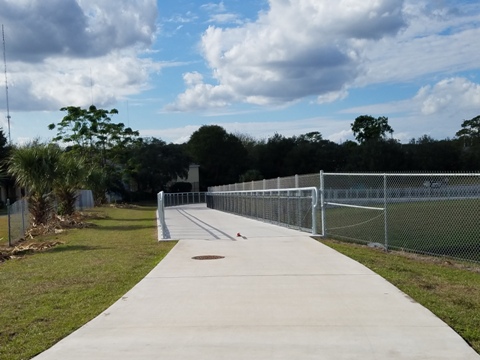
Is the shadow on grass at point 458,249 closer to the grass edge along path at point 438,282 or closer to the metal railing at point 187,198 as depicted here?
the grass edge along path at point 438,282

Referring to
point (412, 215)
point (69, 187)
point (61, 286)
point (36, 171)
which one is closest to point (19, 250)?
point (61, 286)

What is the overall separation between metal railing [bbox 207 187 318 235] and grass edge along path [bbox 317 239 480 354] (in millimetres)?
3084

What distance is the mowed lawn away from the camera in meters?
18.9

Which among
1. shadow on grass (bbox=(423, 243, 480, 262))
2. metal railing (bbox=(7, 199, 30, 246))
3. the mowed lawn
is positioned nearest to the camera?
shadow on grass (bbox=(423, 243, 480, 262))

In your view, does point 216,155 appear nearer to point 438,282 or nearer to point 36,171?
point 36,171

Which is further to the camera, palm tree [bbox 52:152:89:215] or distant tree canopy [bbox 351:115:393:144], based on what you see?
distant tree canopy [bbox 351:115:393:144]

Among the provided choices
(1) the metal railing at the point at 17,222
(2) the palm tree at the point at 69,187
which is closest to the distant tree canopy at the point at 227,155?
(2) the palm tree at the point at 69,187

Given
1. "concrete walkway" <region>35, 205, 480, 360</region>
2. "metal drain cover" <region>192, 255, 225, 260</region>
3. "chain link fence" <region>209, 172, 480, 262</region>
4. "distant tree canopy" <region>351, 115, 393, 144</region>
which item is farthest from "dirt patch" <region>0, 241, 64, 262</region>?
"distant tree canopy" <region>351, 115, 393, 144</region>

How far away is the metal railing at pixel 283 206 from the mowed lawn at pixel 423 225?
991mm

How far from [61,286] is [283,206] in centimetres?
1219

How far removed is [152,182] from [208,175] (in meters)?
14.6

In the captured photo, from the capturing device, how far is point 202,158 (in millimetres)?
88188

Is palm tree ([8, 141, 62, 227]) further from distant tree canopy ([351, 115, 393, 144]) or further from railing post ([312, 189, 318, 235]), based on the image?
distant tree canopy ([351, 115, 393, 144])

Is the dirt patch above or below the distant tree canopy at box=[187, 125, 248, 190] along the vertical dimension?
below
